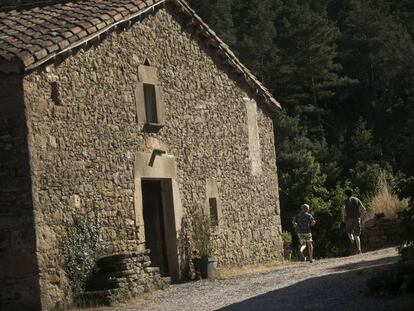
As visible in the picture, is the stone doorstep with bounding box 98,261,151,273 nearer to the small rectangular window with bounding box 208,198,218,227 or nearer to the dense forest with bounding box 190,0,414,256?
the small rectangular window with bounding box 208,198,218,227

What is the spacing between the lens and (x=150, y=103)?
52.3 feet

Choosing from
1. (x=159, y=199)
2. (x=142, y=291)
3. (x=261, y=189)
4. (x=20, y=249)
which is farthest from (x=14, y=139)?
(x=261, y=189)

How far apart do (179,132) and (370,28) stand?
34471mm

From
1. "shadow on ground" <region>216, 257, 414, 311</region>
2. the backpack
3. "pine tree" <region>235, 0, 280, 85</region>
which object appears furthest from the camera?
"pine tree" <region>235, 0, 280, 85</region>

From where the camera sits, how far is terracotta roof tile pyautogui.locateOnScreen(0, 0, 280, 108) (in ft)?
41.4

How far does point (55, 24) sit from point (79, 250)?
392cm

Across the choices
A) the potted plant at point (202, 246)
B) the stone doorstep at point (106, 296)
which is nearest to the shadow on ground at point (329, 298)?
the stone doorstep at point (106, 296)

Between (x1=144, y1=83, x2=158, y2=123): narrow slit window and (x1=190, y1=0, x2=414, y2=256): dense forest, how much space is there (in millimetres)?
23764

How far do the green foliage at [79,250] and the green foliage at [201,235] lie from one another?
3.21m

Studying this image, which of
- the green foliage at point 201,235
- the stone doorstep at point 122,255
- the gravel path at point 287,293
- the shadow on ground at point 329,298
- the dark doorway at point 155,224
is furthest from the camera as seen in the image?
the green foliage at point 201,235

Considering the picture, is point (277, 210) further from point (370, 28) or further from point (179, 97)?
point (370, 28)

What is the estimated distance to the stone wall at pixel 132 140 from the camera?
505 inches

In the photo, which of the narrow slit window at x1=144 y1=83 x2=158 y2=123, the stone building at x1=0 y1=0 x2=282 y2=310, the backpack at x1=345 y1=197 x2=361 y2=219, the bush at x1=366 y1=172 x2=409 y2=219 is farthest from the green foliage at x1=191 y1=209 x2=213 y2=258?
the bush at x1=366 y1=172 x2=409 y2=219

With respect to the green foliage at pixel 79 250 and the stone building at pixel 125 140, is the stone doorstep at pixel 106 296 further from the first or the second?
the stone building at pixel 125 140
